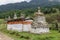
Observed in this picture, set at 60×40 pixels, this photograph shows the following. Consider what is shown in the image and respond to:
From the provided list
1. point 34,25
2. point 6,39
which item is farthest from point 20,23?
point 6,39

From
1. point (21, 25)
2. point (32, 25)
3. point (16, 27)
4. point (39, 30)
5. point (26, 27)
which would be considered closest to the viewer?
point (39, 30)

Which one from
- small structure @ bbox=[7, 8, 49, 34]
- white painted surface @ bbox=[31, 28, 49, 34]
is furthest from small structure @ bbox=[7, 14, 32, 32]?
white painted surface @ bbox=[31, 28, 49, 34]

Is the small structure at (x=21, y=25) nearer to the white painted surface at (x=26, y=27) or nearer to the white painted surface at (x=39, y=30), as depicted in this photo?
the white painted surface at (x=26, y=27)

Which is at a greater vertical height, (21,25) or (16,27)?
(21,25)

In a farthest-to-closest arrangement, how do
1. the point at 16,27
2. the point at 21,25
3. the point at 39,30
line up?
the point at 16,27 → the point at 21,25 → the point at 39,30

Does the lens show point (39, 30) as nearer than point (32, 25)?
Yes

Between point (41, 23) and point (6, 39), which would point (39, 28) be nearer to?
point (41, 23)

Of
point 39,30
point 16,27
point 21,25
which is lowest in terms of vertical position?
point 39,30

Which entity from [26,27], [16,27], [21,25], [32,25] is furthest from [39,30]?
[16,27]

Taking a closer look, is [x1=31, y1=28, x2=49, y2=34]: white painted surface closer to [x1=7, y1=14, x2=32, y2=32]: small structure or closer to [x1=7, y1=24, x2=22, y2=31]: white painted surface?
[x1=7, y1=14, x2=32, y2=32]: small structure

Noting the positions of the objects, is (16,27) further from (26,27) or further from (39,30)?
(39,30)

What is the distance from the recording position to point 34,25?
43.5m

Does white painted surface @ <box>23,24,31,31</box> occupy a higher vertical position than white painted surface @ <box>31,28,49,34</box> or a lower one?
higher

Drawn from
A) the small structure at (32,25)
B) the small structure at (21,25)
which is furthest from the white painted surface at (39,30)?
the small structure at (21,25)
